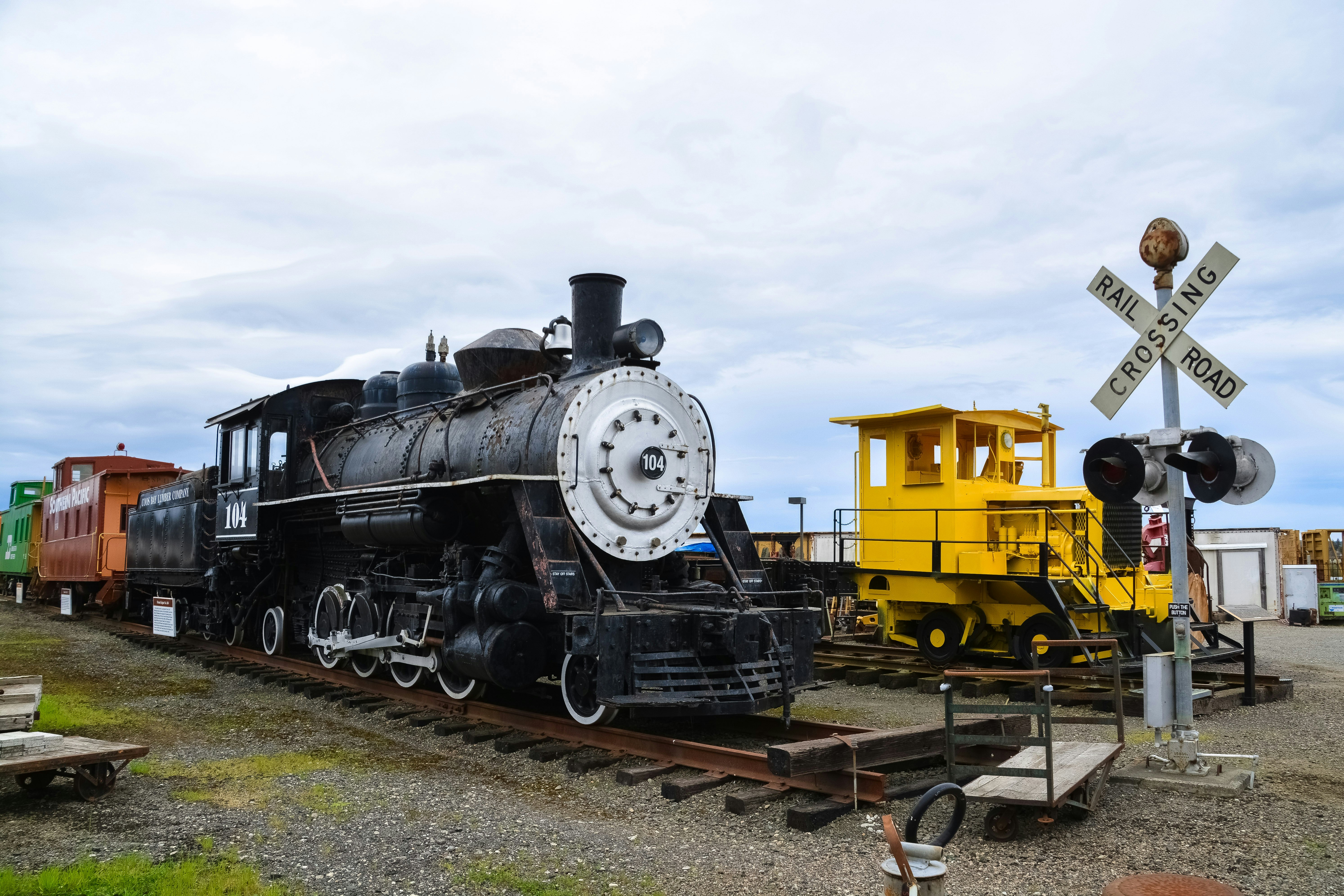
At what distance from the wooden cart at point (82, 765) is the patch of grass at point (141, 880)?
108cm

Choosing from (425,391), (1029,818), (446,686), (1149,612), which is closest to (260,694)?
(446,686)

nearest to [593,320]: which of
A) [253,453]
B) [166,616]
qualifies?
[253,453]

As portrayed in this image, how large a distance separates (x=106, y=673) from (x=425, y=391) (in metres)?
5.42

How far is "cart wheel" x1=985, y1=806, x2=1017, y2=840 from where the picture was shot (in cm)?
511

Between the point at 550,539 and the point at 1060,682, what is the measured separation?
6.66 m

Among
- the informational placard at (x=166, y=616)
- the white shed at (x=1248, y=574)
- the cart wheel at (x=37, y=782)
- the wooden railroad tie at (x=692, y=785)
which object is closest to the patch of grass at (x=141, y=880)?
the cart wheel at (x=37, y=782)

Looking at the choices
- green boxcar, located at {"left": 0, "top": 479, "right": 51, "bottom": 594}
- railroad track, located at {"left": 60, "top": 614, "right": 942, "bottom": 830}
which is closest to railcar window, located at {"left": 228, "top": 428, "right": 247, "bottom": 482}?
railroad track, located at {"left": 60, "top": 614, "right": 942, "bottom": 830}

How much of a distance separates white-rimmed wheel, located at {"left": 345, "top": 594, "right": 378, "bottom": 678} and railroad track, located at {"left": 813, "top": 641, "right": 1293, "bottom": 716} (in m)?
4.75

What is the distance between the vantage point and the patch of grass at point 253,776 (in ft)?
19.8

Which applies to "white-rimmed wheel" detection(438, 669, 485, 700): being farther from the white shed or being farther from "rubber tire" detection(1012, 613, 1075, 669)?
the white shed

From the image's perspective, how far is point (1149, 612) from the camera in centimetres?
1181

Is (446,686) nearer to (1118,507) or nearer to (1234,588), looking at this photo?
(1118,507)

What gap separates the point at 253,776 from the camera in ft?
22.1

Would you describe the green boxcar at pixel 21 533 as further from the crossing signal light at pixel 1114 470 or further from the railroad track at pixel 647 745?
the crossing signal light at pixel 1114 470
